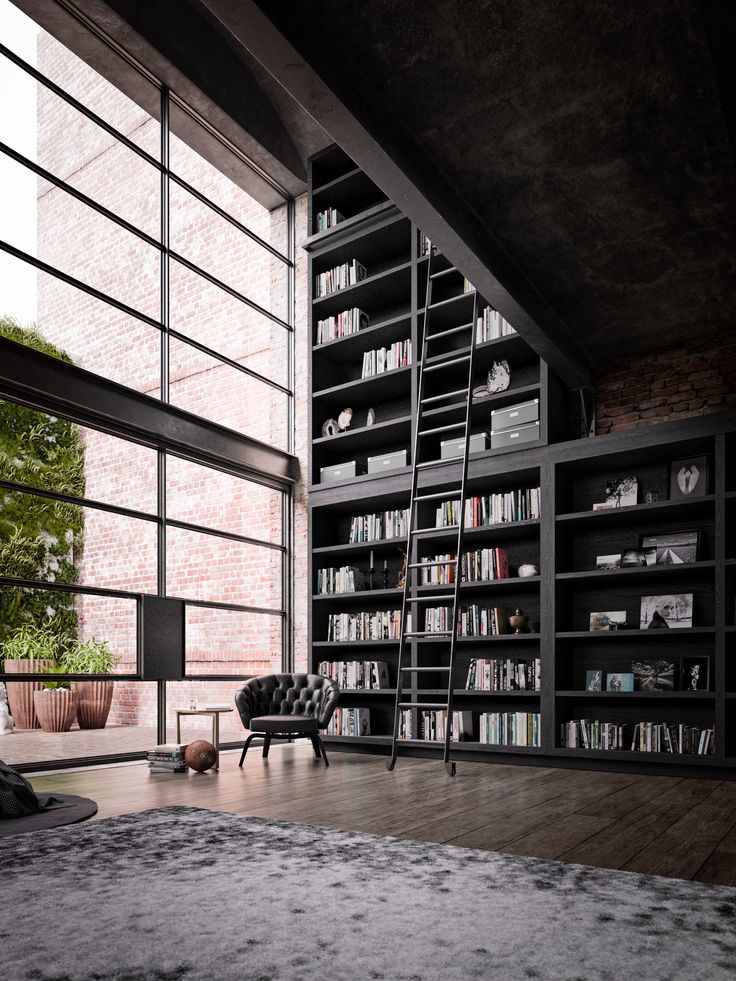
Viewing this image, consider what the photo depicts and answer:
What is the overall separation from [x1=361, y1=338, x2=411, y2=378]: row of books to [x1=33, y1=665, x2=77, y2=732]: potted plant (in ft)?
12.4

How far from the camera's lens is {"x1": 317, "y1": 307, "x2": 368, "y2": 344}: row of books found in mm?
7797

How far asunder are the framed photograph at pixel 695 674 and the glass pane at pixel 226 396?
15.3 feet

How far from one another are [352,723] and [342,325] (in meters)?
3.72

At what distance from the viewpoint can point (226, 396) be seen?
29.6 ft

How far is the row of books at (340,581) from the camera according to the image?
7.39 m

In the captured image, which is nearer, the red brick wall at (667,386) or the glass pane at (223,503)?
the red brick wall at (667,386)

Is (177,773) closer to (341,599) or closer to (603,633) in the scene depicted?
(341,599)

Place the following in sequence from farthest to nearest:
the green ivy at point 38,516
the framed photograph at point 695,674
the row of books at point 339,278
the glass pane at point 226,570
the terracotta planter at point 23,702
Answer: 1. the glass pane at point 226,570
2. the row of books at point 339,278
3. the green ivy at point 38,516
4. the terracotta planter at point 23,702
5. the framed photograph at point 695,674

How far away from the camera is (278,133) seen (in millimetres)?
8422

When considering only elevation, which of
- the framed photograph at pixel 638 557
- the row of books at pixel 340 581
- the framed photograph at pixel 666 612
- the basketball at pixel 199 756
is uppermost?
the framed photograph at pixel 638 557

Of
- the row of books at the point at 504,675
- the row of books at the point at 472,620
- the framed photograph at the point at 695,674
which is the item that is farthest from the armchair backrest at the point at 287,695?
the framed photograph at the point at 695,674

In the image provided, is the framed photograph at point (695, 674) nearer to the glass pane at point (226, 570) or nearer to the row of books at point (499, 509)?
the row of books at point (499, 509)

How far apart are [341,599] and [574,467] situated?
249cm

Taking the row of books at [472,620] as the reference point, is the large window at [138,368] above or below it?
above
